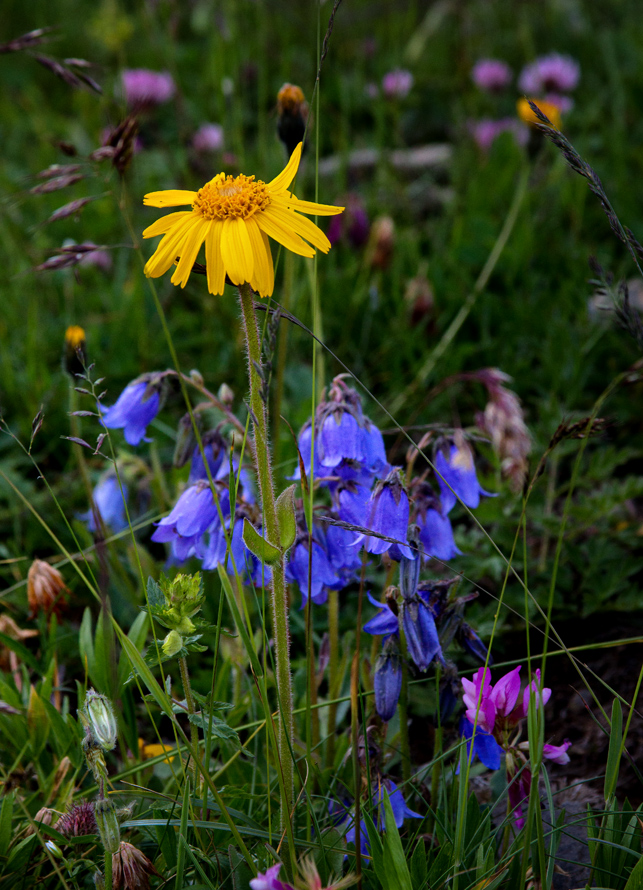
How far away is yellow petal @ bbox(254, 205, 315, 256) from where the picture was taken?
1.07 m

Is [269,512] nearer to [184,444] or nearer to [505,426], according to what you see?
[184,444]

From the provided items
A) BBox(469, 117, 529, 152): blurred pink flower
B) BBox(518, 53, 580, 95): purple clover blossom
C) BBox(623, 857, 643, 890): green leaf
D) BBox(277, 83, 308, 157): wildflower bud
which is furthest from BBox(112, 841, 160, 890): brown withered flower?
BBox(518, 53, 580, 95): purple clover blossom

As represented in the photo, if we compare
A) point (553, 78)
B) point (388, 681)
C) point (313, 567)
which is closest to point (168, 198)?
point (313, 567)

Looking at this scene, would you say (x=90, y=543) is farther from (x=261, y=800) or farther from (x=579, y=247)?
(x=579, y=247)

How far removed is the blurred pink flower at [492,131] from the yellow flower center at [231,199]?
328 centimetres

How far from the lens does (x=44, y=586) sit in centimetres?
180

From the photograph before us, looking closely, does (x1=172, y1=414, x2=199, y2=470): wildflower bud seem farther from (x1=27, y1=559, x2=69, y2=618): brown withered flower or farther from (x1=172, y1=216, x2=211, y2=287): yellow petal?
(x1=172, y1=216, x2=211, y2=287): yellow petal

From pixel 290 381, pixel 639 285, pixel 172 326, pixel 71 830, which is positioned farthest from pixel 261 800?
pixel 639 285

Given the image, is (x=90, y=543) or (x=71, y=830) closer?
(x=71, y=830)

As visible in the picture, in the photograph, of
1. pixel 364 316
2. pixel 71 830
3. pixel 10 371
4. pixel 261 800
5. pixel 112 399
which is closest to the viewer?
pixel 71 830

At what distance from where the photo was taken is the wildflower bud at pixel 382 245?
3.07 meters

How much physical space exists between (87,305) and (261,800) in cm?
239

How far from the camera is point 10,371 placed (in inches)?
104

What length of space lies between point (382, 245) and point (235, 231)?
6.98ft
